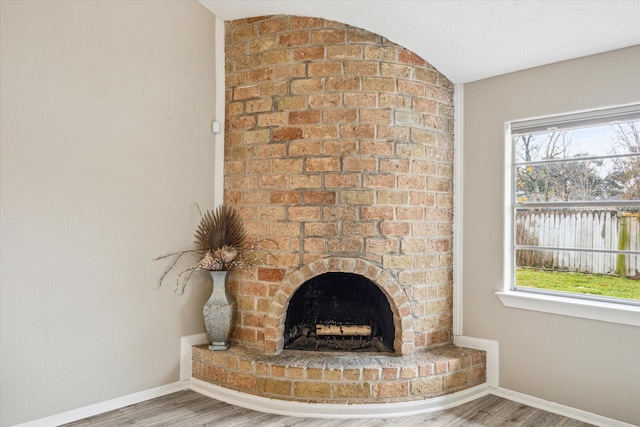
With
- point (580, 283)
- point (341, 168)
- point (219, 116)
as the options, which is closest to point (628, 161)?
point (580, 283)

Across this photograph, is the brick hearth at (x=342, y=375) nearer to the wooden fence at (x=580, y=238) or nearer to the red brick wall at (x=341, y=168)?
the red brick wall at (x=341, y=168)

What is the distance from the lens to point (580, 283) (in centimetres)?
252

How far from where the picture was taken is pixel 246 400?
254 centimetres

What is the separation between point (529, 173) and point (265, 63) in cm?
192

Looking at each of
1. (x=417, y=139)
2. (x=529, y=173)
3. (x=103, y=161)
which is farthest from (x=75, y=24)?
(x=529, y=173)

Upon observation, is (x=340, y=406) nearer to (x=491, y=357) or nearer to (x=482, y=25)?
(x=491, y=357)

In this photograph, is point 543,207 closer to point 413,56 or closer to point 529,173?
point 529,173

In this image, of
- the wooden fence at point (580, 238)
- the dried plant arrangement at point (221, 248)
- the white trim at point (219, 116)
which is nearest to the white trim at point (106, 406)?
the dried plant arrangement at point (221, 248)

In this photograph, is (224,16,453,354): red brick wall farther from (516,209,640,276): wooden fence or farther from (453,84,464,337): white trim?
(516,209,640,276): wooden fence

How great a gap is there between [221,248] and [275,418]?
1082mm

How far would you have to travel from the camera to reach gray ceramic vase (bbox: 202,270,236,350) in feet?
8.86

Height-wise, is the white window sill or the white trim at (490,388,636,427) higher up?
the white window sill

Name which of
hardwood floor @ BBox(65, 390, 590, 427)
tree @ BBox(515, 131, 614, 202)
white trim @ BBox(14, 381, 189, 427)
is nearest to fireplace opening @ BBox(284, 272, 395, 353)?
hardwood floor @ BBox(65, 390, 590, 427)

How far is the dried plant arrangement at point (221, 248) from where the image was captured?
269cm
